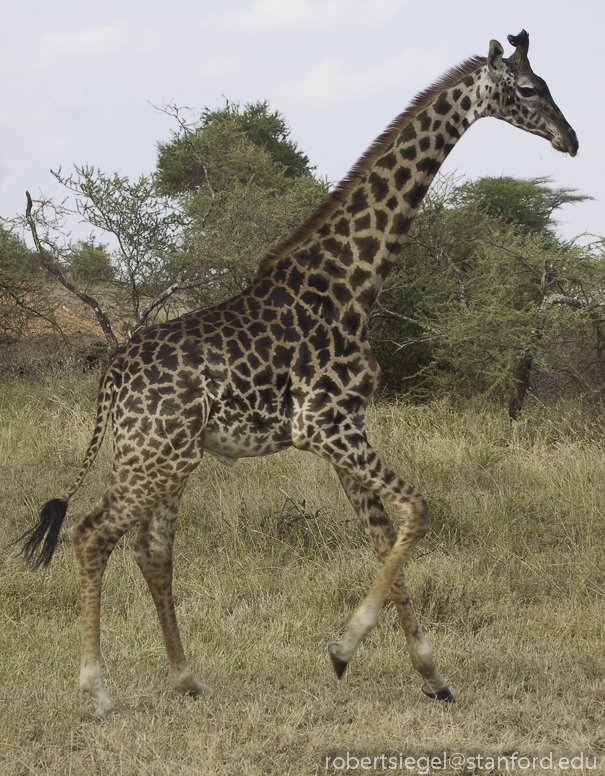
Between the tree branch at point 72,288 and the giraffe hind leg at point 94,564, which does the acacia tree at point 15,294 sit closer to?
the tree branch at point 72,288

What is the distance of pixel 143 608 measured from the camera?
4.61m

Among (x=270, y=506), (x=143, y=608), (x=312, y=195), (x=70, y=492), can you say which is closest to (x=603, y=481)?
(x=270, y=506)

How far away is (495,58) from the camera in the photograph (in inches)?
156

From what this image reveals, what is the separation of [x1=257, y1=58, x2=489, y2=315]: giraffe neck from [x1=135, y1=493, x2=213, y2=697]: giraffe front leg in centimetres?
141

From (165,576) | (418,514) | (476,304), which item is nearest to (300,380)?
(418,514)

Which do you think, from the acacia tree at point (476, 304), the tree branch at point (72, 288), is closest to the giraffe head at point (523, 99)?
the acacia tree at point (476, 304)

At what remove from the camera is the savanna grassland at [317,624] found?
10.3 feet

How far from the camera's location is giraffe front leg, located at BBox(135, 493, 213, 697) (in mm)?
3621

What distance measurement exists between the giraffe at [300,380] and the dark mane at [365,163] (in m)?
0.01

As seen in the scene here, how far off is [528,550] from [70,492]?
10.8ft

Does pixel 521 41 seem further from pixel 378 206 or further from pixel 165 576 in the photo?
pixel 165 576

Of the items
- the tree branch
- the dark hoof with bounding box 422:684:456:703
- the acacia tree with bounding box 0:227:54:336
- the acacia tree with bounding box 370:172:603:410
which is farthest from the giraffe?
the acacia tree with bounding box 0:227:54:336

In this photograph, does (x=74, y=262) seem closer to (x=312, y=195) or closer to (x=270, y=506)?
(x=312, y=195)

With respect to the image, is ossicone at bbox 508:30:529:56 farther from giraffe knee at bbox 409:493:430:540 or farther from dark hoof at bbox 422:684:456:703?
dark hoof at bbox 422:684:456:703
